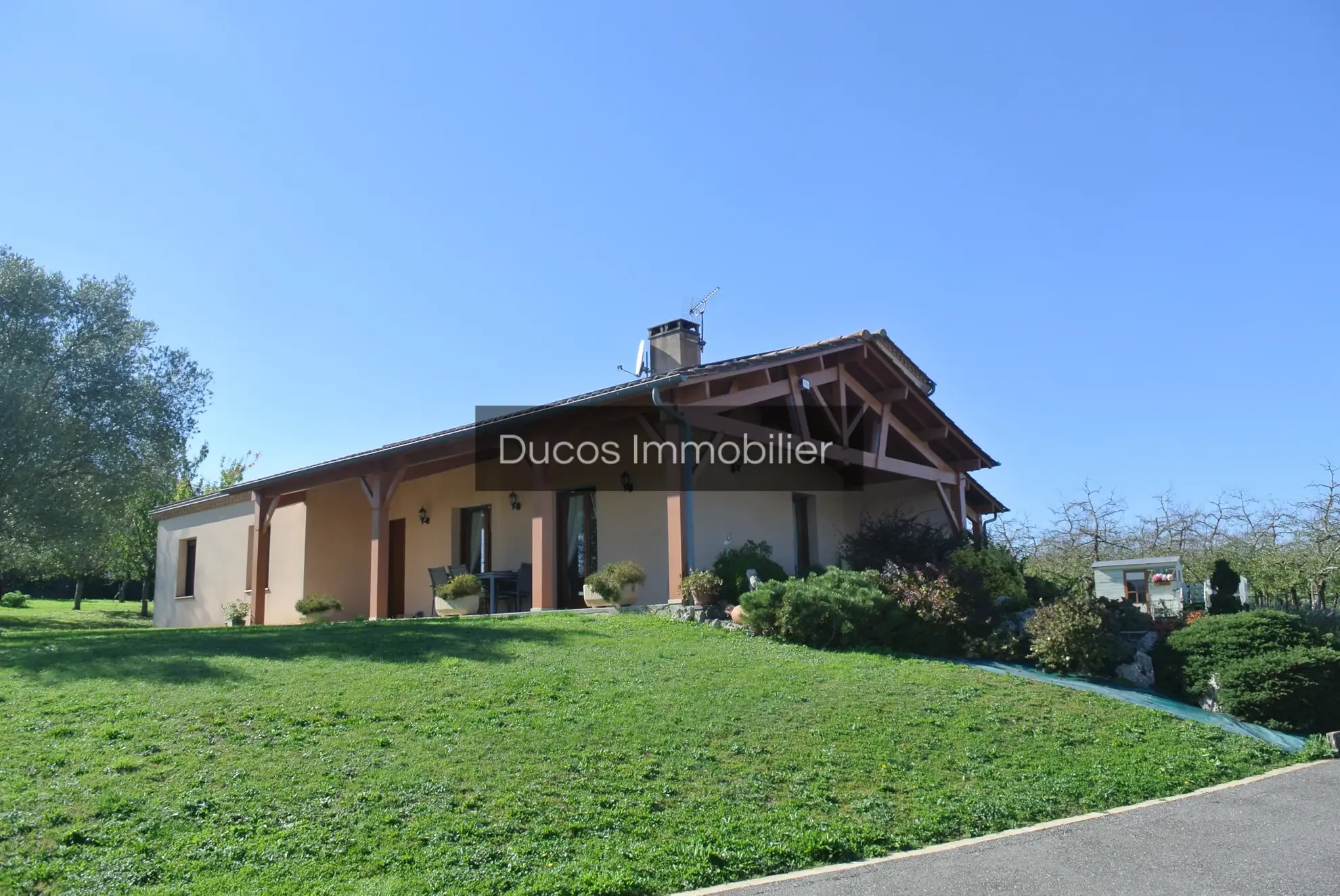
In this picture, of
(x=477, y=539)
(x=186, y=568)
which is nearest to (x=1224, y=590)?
(x=477, y=539)

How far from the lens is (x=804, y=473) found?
1720 centimetres

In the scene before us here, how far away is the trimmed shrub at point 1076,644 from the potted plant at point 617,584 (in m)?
5.25

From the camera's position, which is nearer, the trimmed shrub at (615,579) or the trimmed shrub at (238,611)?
the trimmed shrub at (615,579)

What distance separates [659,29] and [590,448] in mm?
6514

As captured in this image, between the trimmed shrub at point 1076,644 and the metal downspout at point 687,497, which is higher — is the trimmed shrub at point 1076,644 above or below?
below

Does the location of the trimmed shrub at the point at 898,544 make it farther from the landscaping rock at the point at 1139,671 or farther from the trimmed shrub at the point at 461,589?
the trimmed shrub at the point at 461,589

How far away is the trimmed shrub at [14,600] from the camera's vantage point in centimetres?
3078

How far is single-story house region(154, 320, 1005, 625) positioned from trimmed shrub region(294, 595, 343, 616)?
0.77m

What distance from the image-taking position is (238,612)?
19016 mm

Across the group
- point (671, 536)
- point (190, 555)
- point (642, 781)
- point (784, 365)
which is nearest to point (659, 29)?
point (784, 365)

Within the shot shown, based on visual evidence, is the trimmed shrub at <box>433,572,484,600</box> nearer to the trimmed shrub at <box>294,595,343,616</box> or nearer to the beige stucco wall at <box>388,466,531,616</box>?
the beige stucco wall at <box>388,466,531,616</box>

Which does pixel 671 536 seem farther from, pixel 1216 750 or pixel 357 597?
pixel 357 597

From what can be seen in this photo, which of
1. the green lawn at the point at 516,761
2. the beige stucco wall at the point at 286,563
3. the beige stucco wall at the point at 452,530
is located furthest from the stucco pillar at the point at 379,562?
the green lawn at the point at 516,761

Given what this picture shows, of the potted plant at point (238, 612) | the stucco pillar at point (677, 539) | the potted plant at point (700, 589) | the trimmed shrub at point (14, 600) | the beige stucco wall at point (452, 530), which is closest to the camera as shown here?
the potted plant at point (700, 589)
